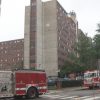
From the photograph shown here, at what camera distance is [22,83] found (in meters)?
24.8

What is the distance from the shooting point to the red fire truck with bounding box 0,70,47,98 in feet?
78.0

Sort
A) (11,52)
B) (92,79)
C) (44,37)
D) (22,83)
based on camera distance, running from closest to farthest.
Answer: (22,83)
(92,79)
(44,37)
(11,52)

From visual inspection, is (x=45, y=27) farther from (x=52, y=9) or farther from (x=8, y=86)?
(x=8, y=86)

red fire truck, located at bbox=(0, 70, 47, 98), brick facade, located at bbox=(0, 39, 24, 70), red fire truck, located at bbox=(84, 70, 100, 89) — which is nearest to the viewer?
red fire truck, located at bbox=(0, 70, 47, 98)

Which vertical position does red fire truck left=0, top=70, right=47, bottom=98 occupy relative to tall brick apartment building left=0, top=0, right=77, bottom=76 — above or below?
below

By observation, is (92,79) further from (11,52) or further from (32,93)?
(11,52)

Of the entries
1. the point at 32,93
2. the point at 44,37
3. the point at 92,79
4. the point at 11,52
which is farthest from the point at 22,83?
the point at 11,52

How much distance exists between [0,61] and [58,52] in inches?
1956

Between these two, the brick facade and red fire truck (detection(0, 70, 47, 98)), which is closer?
red fire truck (detection(0, 70, 47, 98))

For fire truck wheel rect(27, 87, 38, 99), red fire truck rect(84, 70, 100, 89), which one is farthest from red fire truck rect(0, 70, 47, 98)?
red fire truck rect(84, 70, 100, 89)

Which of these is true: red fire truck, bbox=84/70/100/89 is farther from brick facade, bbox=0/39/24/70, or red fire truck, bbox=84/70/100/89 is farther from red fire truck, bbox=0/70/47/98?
brick facade, bbox=0/39/24/70

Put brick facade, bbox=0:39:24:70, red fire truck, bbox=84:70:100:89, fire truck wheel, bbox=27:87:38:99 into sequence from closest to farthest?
fire truck wheel, bbox=27:87:38:99 < red fire truck, bbox=84:70:100:89 < brick facade, bbox=0:39:24:70

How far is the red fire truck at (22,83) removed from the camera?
23766mm

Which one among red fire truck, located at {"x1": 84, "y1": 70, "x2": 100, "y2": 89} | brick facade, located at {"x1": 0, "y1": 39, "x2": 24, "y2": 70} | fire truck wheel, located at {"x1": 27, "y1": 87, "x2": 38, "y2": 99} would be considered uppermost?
brick facade, located at {"x1": 0, "y1": 39, "x2": 24, "y2": 70}
